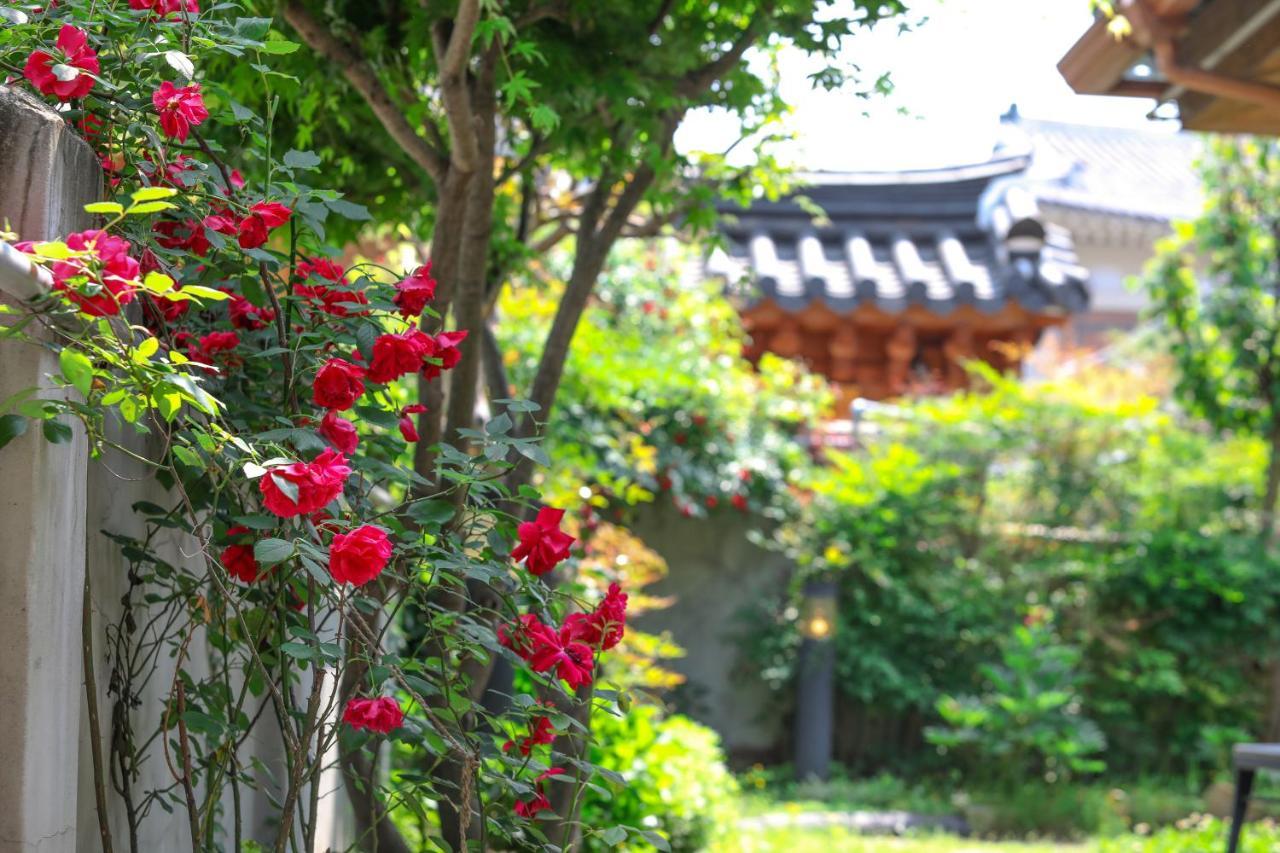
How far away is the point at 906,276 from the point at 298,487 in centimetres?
Result: 721

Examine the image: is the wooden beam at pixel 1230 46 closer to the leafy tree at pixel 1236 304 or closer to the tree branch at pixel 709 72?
the tree branch at pixel 709 72

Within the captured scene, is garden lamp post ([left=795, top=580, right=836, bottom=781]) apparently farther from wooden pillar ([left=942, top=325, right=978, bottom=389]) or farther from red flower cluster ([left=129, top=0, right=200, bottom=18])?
red flower cluster ([left=129, top=0, right=200, bottom=18])

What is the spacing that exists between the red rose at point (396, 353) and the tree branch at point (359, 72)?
104 cm

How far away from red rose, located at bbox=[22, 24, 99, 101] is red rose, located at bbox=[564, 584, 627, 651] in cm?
84

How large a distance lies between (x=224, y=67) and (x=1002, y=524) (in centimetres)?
548

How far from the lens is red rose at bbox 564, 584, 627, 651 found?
72.2 inches

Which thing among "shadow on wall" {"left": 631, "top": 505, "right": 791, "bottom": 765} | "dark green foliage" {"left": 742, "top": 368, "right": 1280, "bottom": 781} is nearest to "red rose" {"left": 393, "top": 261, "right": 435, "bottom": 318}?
"dark green foliage" {"left": 742, "top": 368, "right": 1280, "bottom": 781}

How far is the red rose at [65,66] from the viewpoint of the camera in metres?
1.50

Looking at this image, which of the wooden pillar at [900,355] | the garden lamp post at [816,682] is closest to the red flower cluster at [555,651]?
the garden lamp post at [816,682]

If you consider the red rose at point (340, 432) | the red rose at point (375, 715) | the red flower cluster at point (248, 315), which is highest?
the red flower cluster at point (248, 315)

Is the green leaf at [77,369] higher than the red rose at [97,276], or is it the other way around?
the red rose at [97,276]

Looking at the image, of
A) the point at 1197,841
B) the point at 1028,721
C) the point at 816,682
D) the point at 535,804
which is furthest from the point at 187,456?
the point at 816,682

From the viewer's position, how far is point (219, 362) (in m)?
1.88

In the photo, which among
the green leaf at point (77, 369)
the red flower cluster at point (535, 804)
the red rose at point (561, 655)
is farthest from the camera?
the red flower cluster at point (535, 804)
